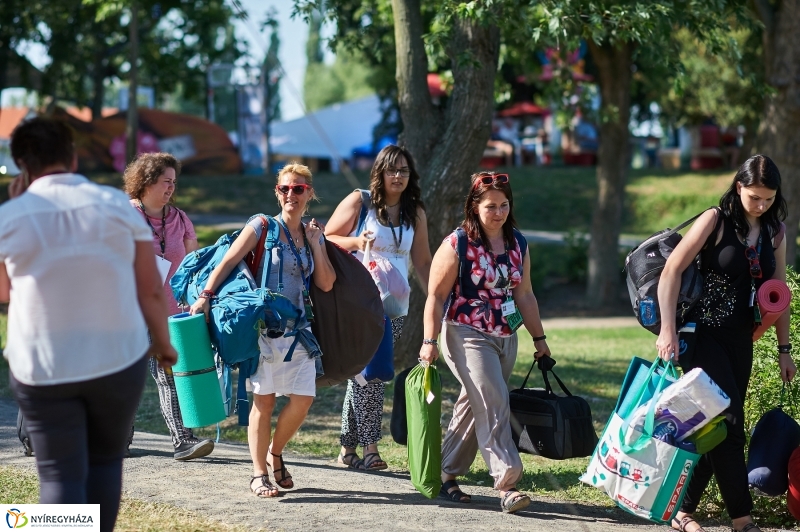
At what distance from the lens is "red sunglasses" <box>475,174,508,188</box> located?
5145mm

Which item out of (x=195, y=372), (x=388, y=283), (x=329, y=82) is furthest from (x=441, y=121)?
(x=329, y=82)

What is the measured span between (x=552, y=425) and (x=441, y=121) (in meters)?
4.47

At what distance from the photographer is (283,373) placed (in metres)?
5.16

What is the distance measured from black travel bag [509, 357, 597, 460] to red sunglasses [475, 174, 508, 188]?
0.96 m

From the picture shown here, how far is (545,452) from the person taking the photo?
5.18 m

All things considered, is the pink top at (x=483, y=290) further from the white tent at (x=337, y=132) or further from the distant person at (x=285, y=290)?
the white tent at (x=337, y=132)

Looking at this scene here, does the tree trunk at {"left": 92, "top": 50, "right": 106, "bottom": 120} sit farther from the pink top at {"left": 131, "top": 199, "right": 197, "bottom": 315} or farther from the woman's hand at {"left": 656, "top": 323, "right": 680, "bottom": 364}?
the woman's hand at {"left": 656, "top": 323, "right": 680, "bottom": 364}

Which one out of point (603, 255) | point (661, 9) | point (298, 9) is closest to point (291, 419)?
point (661, 9)

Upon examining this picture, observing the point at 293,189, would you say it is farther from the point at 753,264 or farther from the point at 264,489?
the point at 753,264

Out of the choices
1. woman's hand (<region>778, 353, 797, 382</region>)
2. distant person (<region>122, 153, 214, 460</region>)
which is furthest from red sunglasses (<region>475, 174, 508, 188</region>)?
distant person (<region>122, 153, 214, 460</region>)

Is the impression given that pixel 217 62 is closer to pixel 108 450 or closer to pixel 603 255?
pixel 603 255

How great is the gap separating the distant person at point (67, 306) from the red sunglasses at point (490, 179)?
214 centimetres

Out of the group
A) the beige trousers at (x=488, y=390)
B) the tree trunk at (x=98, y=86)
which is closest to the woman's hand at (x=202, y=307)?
the beige trousers at (x=488, y=390)

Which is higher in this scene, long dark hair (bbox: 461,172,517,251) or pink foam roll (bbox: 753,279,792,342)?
long dark hair (bbox: 461,172,517,251)
